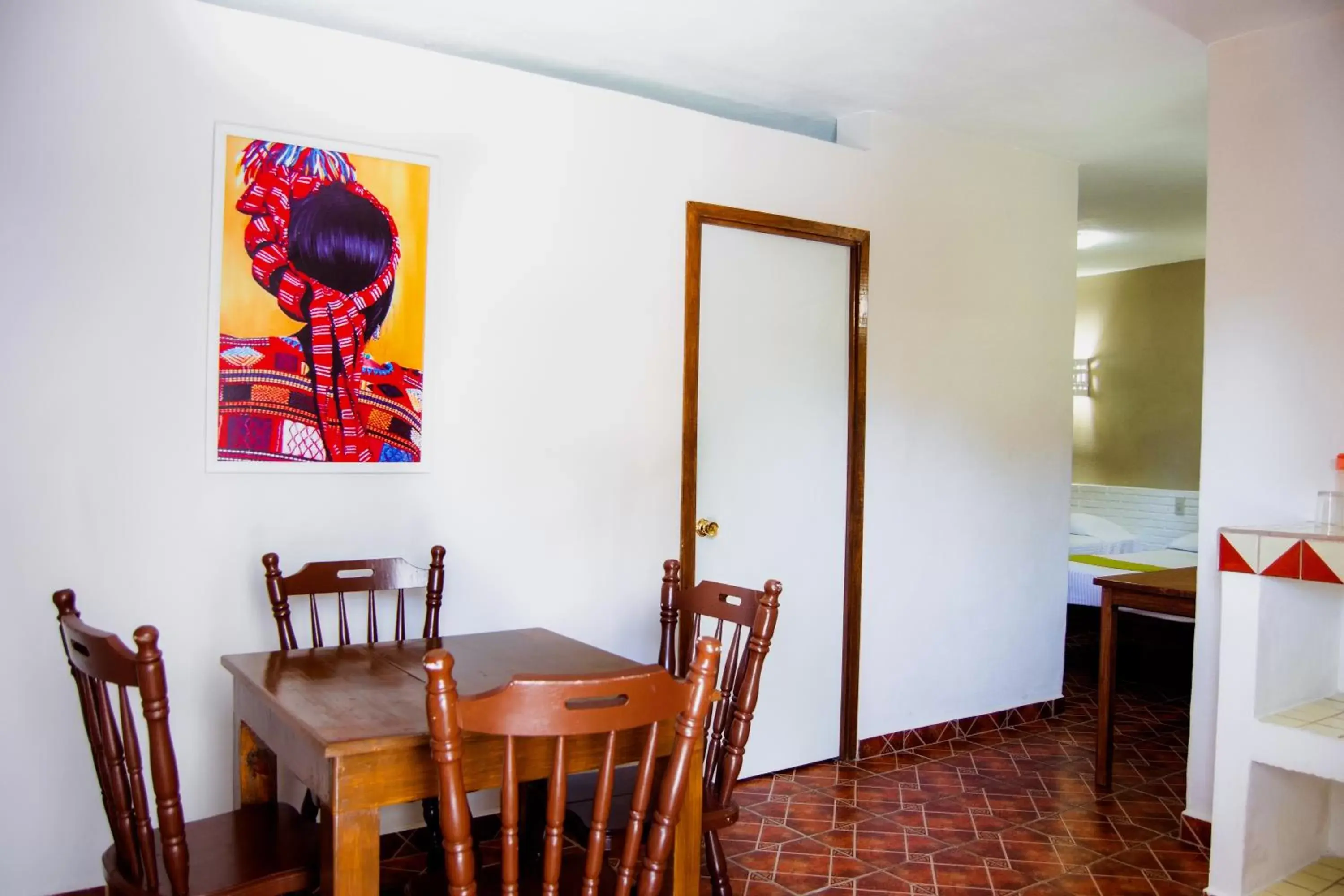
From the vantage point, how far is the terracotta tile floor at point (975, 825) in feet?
10.3

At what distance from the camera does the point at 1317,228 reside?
3293 mm

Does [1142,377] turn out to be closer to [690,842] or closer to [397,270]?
[397,270]

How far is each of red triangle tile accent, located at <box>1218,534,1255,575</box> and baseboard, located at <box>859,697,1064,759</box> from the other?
5.87 feet

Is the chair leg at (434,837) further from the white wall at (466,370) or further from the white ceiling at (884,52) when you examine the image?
the white ceiling at (884,52)

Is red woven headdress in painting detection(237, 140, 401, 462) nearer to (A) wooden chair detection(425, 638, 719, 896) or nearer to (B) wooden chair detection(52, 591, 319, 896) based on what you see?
(B) wooden chair detection(52, 591, 319, 896)

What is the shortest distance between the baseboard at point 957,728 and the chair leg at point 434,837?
1982mm

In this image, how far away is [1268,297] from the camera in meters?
3.40

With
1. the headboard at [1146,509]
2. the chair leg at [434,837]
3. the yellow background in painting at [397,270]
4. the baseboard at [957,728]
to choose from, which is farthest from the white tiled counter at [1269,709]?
the headboard at [1146,509]

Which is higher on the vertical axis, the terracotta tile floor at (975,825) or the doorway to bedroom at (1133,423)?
the doorway to bedroom at (1133,423)

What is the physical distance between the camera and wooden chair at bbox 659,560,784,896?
247 centimetres

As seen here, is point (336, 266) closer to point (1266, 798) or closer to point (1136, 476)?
point (1266, 798)

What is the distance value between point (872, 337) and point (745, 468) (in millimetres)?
875

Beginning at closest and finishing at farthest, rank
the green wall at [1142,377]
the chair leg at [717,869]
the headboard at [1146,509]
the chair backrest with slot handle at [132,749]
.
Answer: the chair backrest with slot handle at [132,749], the chair leg at [717,869], the headboard at [1146,509], the green wall at [1142,377]

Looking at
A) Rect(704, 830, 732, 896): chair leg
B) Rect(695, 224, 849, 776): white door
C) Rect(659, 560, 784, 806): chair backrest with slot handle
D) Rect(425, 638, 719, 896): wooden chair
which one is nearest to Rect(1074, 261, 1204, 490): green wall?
Rect(695, 224, 849, 776): white door
